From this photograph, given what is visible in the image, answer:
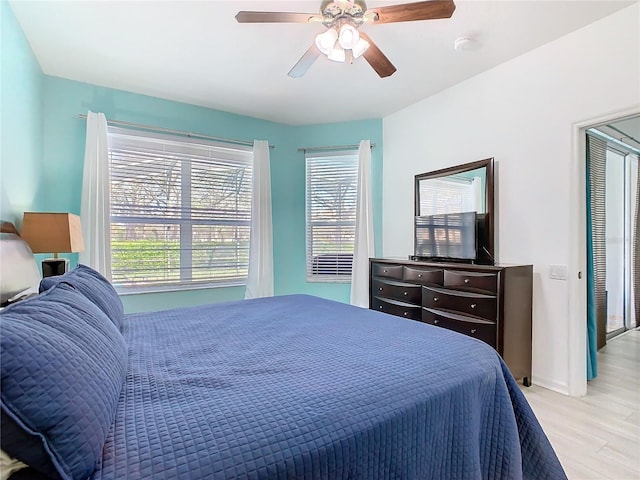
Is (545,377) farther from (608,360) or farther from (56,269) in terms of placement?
(56,269)

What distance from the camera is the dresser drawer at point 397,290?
10.0 feet

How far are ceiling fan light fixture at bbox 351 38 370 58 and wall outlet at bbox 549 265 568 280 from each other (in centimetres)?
215

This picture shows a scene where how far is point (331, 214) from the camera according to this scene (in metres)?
4.26

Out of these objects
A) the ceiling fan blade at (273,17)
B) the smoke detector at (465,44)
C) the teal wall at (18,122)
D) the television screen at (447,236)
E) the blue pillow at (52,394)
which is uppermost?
the smoke detector at (465,44)

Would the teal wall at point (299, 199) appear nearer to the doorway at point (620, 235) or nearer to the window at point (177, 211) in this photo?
the window at point (177, 211)

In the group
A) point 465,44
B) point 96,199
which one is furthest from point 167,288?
point 465,44

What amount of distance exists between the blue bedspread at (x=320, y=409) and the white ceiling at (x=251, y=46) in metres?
2.10

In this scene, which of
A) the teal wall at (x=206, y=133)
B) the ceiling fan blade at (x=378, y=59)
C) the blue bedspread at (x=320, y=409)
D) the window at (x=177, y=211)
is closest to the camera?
the blue bedspread at (x=320, y=409)

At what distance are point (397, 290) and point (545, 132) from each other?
72.0 inches

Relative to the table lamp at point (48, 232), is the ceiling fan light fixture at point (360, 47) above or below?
above

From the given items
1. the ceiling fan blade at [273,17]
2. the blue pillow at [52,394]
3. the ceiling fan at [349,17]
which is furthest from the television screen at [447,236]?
the blue pillow at [52,394]

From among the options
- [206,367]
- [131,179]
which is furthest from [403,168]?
[206,367]

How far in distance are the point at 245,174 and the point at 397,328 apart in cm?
300

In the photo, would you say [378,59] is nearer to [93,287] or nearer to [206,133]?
[93,287]
